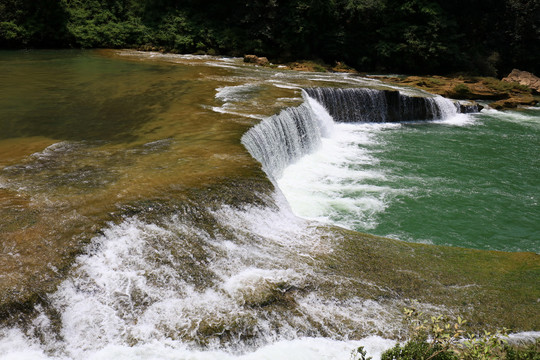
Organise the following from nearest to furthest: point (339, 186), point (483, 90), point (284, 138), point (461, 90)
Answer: point (339, 186) → point (284, 138) → point (461, 90) → point (483, 90)

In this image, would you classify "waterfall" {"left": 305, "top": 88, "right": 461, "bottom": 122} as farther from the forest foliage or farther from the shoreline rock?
the forest foliage

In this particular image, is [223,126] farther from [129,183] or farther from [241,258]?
[241,258]

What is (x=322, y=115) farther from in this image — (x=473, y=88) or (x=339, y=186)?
(x=473, y=88)

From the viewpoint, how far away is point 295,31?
25.7 metres

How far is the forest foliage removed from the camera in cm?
2562

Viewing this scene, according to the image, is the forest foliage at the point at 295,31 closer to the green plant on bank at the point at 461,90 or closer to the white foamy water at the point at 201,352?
the green plant on bank at the point at 461,90

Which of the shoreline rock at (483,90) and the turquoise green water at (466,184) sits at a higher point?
the shoreline rock at (483,90)

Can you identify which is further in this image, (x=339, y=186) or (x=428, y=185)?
(x=428, y=185)

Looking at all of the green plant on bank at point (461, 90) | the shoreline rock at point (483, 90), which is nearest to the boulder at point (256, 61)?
the shoreline rock at point (483, 90)

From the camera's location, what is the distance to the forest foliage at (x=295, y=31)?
25.6 m

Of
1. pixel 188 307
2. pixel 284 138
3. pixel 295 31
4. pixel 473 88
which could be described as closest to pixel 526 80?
pixel 473 88

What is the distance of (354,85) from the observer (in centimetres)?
1742

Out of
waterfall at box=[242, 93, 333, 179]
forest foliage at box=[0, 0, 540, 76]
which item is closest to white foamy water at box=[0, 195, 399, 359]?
waterfall at box=[242, 93, 333, 179]

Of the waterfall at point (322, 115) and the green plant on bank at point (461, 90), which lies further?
the green plant on bank at point (461, 90)
